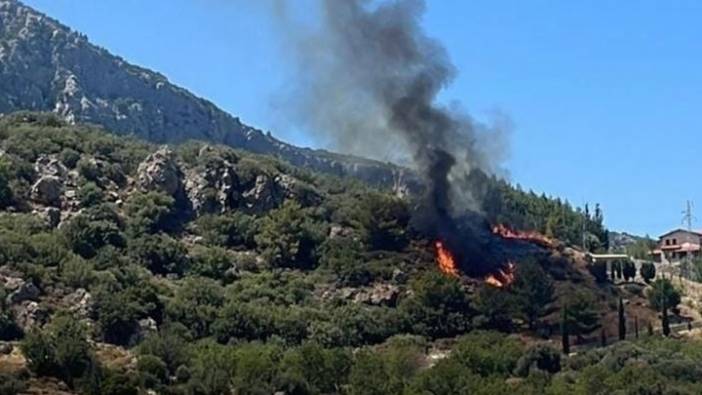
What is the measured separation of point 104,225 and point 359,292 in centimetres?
2666

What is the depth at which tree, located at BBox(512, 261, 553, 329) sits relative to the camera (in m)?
122

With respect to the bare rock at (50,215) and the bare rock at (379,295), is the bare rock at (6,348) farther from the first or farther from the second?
the bare rock at (379,295)

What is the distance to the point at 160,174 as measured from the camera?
14038 centimetres

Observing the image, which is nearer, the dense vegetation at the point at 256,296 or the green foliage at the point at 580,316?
the dense vegetation at the point at 256,296

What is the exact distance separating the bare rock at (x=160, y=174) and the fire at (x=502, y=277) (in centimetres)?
3728

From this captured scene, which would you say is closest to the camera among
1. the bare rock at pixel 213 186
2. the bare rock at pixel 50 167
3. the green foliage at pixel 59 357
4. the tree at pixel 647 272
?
the green foliage at pixel 59 357

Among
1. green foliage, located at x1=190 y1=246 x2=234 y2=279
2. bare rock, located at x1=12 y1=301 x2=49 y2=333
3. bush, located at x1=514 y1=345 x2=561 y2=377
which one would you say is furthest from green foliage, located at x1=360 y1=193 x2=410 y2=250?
bare rock, located at x1=12 y1=301 x2=49 y2=333

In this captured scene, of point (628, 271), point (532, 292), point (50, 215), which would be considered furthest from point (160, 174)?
point (628, 271)

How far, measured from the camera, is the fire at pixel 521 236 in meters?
147

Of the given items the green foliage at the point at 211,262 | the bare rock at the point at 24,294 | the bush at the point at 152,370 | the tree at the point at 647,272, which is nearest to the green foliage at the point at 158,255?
the green foliage at the point at 211,262

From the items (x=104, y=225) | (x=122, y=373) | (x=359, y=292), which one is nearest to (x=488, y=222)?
(x=359, y=292)

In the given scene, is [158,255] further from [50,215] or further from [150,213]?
[50,215]

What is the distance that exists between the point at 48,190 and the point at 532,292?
52.5 metres

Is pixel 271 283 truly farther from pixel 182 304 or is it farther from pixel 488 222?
pixel 488 222
